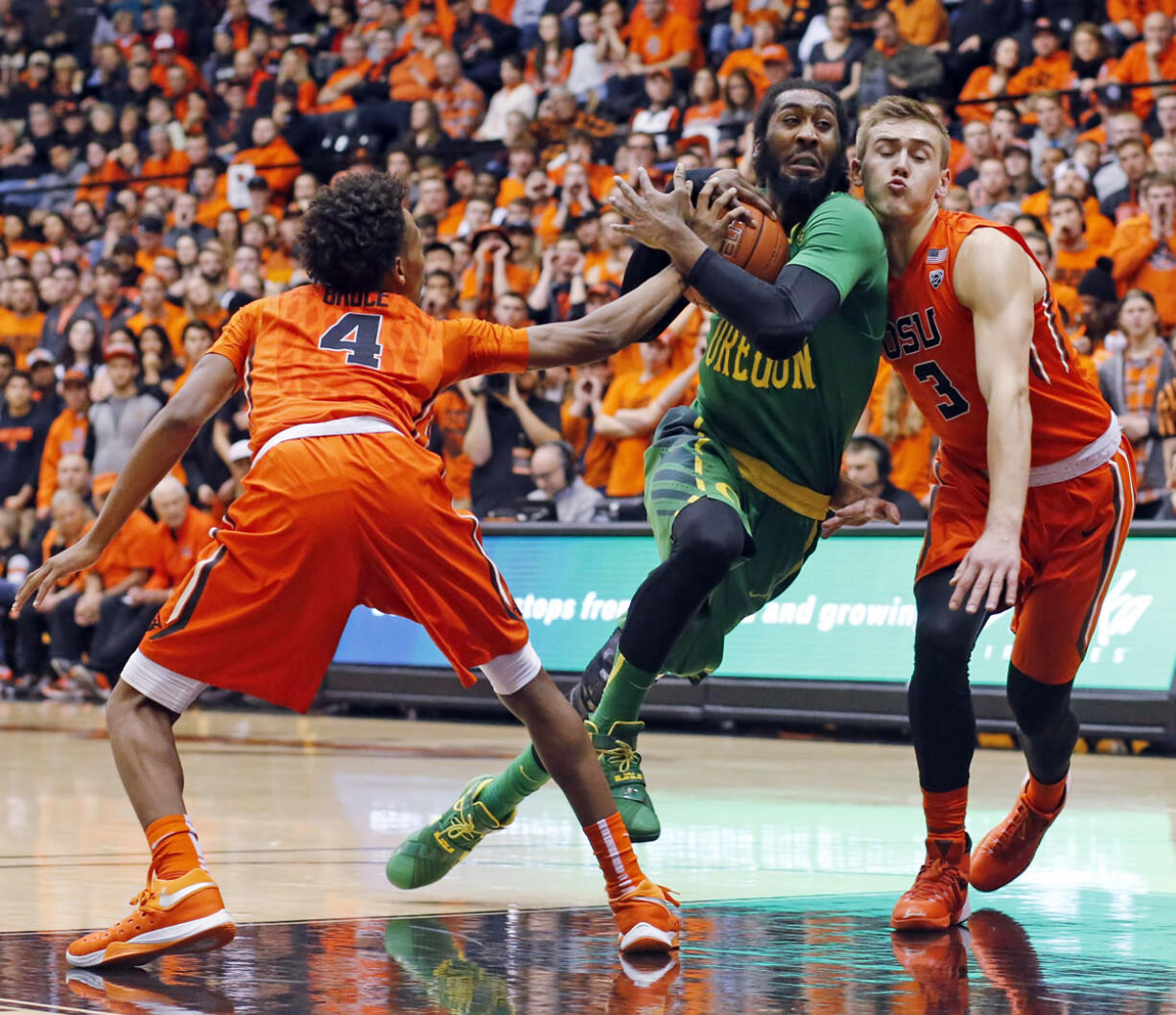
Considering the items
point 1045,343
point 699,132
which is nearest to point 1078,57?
point 699,132

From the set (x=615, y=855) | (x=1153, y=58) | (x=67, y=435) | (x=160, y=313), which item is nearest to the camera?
(x=615, y=855)

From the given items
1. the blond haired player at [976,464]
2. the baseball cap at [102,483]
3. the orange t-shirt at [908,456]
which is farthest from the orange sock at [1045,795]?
the baseball cap at [102,483]

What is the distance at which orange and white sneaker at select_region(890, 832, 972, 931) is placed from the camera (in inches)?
176

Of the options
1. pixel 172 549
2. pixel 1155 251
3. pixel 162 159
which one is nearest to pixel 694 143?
pixel 1155 251

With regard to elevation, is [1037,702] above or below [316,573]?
below

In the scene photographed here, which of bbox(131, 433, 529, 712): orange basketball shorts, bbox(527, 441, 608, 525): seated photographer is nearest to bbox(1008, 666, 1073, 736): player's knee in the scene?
bbox(131, 433, 529, 712): orange basketball shorts

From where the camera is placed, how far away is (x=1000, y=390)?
14.5 feet

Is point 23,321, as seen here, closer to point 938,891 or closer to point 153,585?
point 153,585

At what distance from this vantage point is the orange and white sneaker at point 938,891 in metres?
4.47

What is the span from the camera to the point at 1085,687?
9703 millimetres

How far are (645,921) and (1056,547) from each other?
5.18 ft

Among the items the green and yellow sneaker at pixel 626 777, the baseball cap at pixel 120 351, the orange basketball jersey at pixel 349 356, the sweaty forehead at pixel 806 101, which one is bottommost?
the baseball cap at pixel 120 351

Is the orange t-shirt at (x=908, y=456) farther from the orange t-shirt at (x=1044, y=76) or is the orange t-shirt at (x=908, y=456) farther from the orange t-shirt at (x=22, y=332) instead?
the orange t-shirt at (x=22, y=332)

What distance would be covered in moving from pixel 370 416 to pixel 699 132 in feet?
32.2
